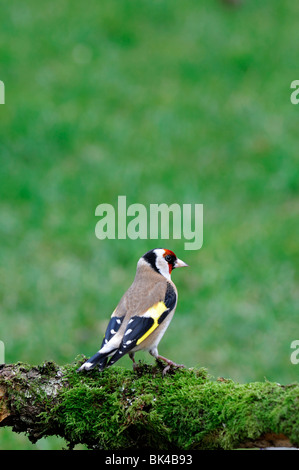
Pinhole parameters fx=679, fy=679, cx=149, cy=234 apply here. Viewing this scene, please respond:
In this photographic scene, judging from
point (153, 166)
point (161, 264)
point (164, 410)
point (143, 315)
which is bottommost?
point (164, 410)

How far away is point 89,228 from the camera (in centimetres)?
1020

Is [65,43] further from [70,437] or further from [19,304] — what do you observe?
[70,437]

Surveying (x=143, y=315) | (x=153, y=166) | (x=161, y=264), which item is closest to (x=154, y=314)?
(x=143, y=315)

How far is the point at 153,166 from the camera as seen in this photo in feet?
37.8

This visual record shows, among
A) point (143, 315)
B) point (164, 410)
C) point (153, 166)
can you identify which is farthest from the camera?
point (153, 166)

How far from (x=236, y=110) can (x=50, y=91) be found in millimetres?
3590

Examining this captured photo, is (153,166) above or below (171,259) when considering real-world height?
above

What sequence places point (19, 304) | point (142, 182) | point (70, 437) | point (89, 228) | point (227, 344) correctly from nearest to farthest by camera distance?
1. point (70, 437)
2. point (227, 344)
3. point (19, 304)
4. point (89, 228)
5. point (142, 182)

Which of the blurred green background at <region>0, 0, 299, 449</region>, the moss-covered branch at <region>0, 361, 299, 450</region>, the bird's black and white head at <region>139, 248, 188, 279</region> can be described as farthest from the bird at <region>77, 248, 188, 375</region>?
the blurred green background at <region>0, 0, 299, 449</region>

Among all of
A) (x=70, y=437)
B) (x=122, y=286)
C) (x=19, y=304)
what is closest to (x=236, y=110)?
(x=122, y=286)

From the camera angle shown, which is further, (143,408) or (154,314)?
(154,314)

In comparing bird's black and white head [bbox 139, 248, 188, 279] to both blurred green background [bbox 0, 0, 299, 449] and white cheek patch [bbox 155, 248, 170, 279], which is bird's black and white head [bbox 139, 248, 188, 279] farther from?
blurred green background [bbox 0, 0, 299, 449]

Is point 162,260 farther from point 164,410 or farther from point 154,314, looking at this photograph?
point 164,410

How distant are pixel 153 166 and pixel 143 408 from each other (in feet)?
27.6
